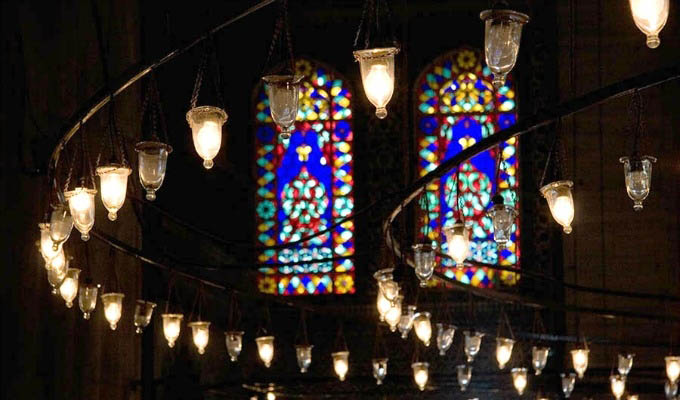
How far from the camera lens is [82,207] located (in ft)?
29.0

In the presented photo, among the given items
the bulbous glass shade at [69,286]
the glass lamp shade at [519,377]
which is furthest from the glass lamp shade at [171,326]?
the glass lamp shade at [519,377]

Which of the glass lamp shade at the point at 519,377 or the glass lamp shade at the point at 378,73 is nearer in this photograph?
the glass lamp shade at the point at 378,73

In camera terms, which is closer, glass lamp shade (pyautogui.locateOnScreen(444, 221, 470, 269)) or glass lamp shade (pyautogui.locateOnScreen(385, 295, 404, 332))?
glass lamp shade (pyautogui.locateOnScreen(444, 221, 470, 269))

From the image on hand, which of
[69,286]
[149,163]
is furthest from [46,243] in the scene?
[149,163]

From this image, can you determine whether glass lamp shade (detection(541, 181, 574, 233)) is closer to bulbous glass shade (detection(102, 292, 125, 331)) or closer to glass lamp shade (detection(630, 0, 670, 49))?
glass lamp shade (detection(630, 0, 670, 49))

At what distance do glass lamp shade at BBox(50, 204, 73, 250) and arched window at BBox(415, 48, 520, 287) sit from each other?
483 inches

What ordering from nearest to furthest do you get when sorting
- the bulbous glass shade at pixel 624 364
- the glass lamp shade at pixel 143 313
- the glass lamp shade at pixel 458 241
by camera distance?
the glass lamp shade at pixel 458 241 < the glass lamp shade at pixel 143 313 < the bulbous glass shade at pixel 624 364

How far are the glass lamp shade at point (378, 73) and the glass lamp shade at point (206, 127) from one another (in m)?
1.14

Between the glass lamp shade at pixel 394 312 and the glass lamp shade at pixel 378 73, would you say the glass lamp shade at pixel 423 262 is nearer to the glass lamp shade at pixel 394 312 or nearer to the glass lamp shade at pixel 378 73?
the glass lamp shade at pixel 394 312

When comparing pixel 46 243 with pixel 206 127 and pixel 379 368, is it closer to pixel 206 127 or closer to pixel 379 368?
pixel 206 127

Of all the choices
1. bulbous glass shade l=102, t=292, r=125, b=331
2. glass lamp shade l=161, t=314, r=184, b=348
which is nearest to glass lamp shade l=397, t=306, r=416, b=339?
glass lamp shade l=161, t=314, r=184, b=348

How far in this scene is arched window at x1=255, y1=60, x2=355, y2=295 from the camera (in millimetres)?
21422

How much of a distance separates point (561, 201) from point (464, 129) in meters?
13.1

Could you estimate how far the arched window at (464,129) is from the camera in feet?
70.2
